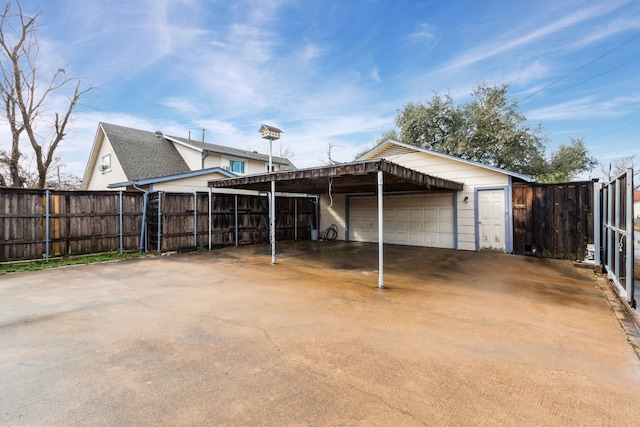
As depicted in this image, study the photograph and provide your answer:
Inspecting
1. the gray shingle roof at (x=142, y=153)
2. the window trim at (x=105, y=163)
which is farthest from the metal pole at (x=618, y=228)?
the window trim at (x=105, y=163)

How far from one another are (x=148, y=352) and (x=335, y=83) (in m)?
13.9

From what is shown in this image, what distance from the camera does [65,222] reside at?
799 centimetres

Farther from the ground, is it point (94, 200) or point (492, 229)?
point (94, 200)

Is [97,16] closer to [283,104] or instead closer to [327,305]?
[283,104]

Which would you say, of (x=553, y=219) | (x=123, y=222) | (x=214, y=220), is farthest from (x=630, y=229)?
(x=123, y=222)

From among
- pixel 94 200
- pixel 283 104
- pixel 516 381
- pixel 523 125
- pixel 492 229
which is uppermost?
pixel 283 104

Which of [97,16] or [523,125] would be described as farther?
[523,125]

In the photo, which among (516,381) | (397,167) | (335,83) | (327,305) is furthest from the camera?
(335,83)

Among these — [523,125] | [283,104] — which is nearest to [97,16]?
[283,104]

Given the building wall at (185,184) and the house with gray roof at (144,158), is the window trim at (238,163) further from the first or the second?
the building wall at (185,184)

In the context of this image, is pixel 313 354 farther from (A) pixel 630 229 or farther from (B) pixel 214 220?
(B) pixel 214 220

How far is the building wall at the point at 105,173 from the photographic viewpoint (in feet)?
46.9

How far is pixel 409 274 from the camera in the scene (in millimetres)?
6352

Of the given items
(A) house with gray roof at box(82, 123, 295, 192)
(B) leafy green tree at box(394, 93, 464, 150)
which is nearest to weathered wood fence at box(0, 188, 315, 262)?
(A) house with gray roof at box(82, 123, 295, 192)
